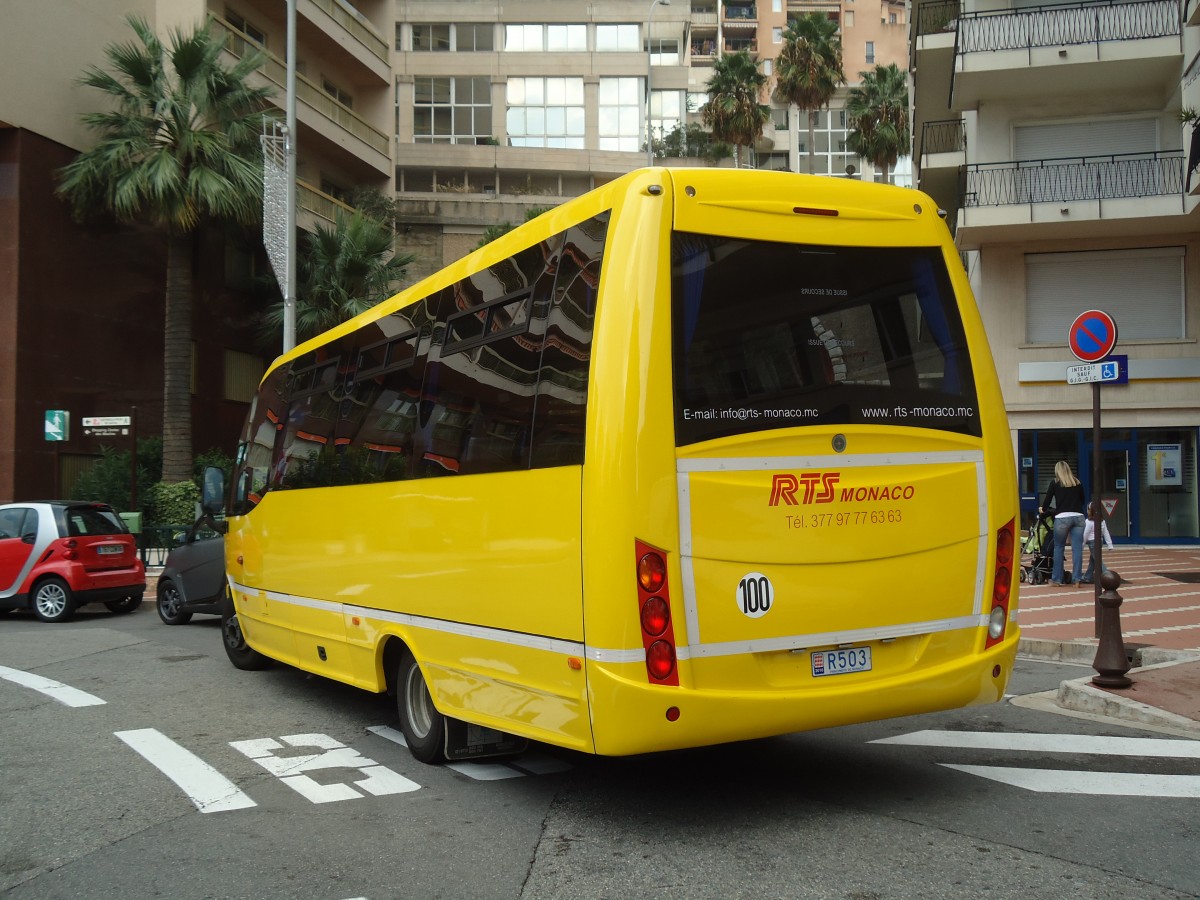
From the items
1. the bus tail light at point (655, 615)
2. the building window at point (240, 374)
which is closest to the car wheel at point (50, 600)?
the bus tail light at point (655, 615)

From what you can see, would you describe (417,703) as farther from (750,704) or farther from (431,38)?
(431,38)

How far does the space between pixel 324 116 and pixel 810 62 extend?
1141 inches

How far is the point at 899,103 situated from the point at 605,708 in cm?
5286

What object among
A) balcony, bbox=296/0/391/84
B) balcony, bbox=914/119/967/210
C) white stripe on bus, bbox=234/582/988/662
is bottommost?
white stripe on bus, bbox=234/582/988/662

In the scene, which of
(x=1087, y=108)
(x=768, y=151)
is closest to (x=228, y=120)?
(x=1087, y=108)

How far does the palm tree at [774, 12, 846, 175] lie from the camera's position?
181ft

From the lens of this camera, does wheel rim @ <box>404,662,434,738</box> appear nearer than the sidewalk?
Yes

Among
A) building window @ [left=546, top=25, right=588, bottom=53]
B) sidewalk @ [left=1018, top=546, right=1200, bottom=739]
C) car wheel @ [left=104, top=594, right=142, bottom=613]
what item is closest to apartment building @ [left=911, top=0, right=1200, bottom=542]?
sidewalk @ [left=1018, top=546, right=1200, bottom=739]

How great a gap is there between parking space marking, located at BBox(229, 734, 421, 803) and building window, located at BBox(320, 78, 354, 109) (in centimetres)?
3237

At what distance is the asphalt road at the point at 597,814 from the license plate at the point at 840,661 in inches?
27.0

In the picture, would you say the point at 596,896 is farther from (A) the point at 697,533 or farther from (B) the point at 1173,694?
(B) the point at 1173,694

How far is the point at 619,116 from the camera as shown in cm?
6238

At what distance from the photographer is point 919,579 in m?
5.43

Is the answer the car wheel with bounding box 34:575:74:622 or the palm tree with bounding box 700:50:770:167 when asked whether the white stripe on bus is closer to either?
the car wheel with bounding box 34:575:74:622
